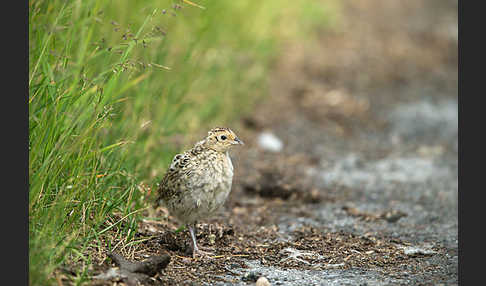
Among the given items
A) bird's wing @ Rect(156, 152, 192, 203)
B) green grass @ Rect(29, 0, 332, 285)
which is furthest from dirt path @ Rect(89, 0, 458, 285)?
green grass @ Rect(29, 0, 332, 285)

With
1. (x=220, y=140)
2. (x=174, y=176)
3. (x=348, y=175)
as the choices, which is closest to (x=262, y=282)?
(x=174, y=176)

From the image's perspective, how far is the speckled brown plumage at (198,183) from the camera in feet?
14.4

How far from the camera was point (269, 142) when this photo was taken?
25.0 feet

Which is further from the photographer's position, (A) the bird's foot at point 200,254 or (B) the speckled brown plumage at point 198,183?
(B) the speckled brown plumage at point 198,183

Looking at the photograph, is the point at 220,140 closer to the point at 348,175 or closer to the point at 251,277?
the point at 251,277

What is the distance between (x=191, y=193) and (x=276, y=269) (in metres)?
0.79

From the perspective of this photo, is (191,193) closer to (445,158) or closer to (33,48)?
(33,48)

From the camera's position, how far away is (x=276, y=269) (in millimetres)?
4168

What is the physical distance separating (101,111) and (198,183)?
886 millimetres

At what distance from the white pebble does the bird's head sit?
2850mm

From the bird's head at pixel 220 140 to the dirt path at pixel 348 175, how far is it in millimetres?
674

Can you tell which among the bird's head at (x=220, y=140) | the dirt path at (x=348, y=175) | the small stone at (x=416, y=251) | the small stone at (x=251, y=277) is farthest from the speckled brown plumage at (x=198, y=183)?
the small stone at (x=416, y=251)

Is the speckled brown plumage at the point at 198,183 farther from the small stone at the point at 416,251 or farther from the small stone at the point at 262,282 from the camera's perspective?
the small stone at the point at 416,251

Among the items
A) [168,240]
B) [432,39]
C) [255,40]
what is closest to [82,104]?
[168,240]
